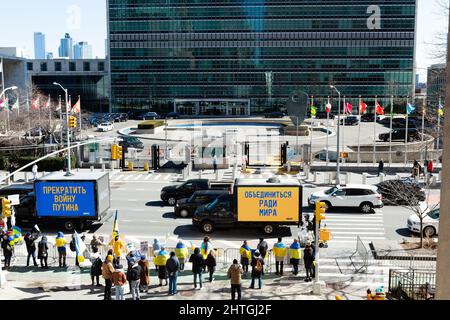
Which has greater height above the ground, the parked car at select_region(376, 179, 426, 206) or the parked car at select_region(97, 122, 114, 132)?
the parked car at select_region(97, 122, 114, 132)

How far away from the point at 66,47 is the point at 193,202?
129239 mm

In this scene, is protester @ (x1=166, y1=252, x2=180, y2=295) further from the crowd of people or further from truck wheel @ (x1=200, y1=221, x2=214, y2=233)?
truck wheel @ (x1=200, y1=221, x2=214, y2=233)

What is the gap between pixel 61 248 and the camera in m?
19.6

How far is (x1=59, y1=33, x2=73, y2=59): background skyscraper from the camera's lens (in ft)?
448

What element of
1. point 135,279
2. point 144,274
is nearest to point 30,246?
point 144,274

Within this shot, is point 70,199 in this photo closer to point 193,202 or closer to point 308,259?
point 193,202

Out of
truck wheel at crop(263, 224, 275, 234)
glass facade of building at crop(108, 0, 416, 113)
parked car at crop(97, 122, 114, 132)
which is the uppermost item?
glass facade of building at crop(108, 0, 416, 113)

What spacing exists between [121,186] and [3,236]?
1715 cm

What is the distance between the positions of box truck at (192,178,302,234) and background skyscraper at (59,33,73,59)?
118m

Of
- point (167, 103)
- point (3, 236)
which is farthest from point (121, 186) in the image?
point (167, 103)

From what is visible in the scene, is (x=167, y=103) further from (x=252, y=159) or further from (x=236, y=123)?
(x=252, y=159)

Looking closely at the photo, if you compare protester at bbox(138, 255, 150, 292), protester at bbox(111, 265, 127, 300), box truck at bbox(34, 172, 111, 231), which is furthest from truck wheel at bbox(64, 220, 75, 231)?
protester at bbox(111, 265, 127, 300)

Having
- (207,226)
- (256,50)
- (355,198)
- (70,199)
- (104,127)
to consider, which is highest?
(256,50)

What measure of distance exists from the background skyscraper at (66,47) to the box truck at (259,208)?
11836cm
